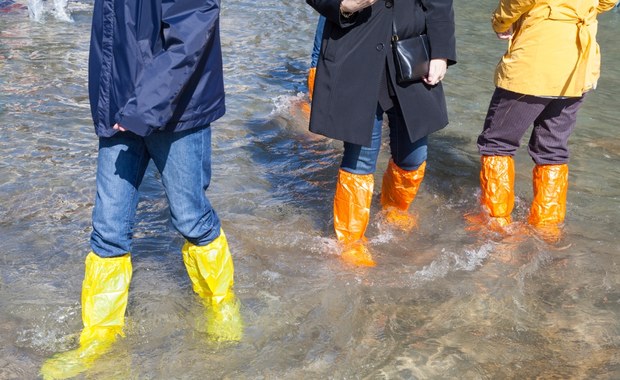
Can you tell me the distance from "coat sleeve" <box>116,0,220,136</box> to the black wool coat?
102cm

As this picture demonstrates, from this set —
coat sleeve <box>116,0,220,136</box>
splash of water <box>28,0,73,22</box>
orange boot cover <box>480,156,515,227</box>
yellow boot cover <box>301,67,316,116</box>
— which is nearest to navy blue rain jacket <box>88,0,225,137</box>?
coat sleeve <box>116,0,220,136</box>

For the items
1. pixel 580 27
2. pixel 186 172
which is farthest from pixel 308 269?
pixel 580 27

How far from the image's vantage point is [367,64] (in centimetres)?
370

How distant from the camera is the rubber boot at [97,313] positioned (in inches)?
125

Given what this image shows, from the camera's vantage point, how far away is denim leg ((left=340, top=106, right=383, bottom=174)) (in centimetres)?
393

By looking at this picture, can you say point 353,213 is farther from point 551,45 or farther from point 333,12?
point 551,45

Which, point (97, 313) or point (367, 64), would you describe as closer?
point (97, 313)

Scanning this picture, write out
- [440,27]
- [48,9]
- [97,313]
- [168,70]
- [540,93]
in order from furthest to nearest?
[48,9], [540,93], [440,27], [97,313], [168,70]

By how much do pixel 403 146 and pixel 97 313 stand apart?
73.0 inches

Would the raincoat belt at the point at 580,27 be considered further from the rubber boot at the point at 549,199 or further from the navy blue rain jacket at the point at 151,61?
the navy blue rain jacket at the point at 151,61

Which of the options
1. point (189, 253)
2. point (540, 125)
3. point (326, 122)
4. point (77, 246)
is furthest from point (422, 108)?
point (77, 246)

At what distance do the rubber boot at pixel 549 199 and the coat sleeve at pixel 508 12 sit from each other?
901mm

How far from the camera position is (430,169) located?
5.63 meters

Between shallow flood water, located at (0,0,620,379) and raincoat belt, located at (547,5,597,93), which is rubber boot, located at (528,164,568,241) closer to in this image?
shallow flood water, located at (0,0,620,379)
